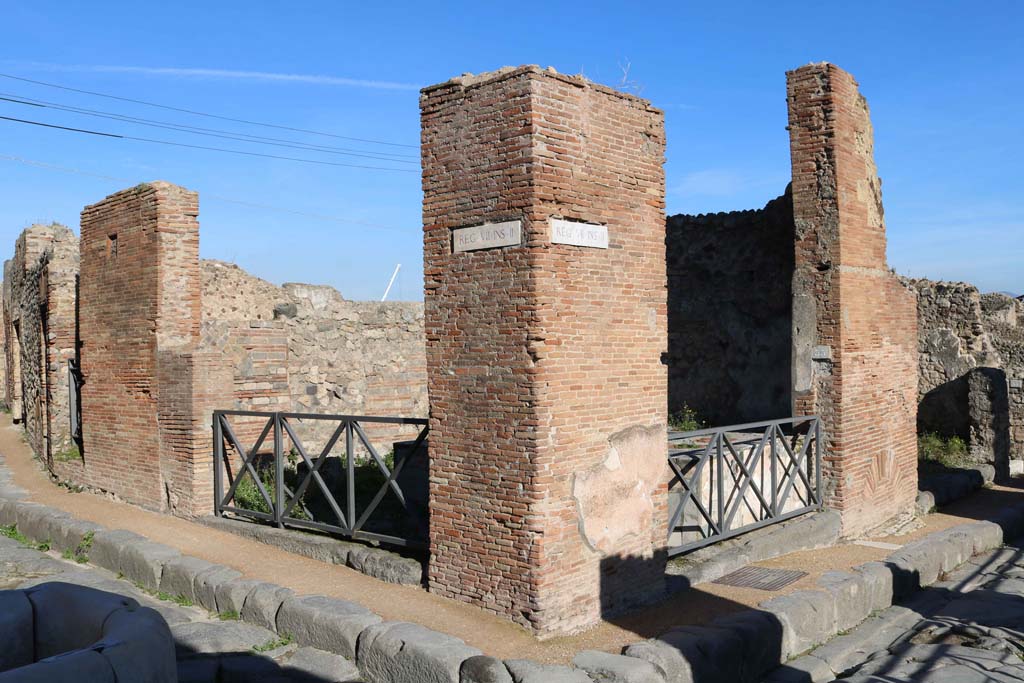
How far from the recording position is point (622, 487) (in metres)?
6.19

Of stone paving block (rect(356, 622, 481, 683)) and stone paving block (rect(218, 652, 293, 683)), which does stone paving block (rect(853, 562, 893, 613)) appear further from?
stone paving block (rect(218, 652, 293, 683))

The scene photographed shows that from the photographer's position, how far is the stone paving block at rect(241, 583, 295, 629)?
6113 millimetres

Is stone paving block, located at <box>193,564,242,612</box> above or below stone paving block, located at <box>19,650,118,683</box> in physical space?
below

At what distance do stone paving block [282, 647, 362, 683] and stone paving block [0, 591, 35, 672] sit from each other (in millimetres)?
1719

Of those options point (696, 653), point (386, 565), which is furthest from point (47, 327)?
point (696, 653)

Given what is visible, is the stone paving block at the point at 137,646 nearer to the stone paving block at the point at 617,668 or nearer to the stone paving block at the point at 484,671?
the stone paving block at the point at 484,671

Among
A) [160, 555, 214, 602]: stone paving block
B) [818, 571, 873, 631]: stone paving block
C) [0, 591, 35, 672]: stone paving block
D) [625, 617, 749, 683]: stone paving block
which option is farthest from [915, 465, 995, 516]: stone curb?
[0, 591, 35, 672]: stone paving block

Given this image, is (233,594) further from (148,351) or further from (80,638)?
(148,351)

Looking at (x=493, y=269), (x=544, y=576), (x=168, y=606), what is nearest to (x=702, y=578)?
(x=544, y=576)

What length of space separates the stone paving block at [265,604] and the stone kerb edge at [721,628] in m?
0.02

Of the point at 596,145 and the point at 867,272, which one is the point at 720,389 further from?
the point at 596,145

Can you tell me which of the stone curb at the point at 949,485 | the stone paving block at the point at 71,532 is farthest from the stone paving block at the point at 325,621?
the stone curb at the point at 949,485

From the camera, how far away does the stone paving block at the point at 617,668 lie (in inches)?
187

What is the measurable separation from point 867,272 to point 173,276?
299 inches
